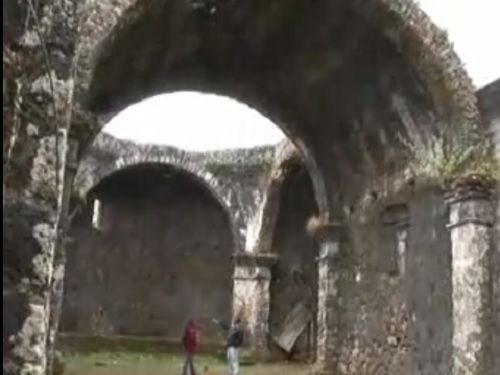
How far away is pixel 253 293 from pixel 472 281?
823cm

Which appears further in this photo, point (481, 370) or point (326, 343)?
point (326, 343)

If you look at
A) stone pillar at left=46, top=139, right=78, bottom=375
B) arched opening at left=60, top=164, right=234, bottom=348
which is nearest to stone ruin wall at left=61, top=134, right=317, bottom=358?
arched opening at left=60, top=164, right=234, bottom=348

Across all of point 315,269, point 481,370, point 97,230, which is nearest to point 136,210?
point 97,230

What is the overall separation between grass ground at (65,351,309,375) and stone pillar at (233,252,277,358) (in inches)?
29.6

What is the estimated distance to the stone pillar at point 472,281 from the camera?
23.2 ft

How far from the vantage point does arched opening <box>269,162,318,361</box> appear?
50.3ft

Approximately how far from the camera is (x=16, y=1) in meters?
1.65

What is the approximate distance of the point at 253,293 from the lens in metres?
15.1

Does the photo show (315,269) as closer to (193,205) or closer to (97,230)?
(193,205)

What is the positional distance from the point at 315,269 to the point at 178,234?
3923 millimetres

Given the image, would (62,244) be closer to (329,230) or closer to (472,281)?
(472,281)

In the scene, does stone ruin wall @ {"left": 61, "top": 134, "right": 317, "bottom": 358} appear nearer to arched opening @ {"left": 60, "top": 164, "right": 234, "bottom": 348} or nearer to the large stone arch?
arched opening @ {"left": 60, "top": 164, "right": 234, "bottom": 348}

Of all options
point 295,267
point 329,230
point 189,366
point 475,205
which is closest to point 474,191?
point 475,205

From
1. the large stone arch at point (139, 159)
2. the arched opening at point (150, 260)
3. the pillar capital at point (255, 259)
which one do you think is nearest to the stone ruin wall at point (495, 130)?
the pillar capital at point (255, 259)
